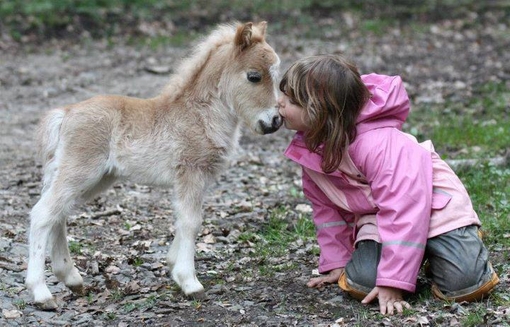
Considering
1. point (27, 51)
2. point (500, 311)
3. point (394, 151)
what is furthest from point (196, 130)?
point (27, 51)

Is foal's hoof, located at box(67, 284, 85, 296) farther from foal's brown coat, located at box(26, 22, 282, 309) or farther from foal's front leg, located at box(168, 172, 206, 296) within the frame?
foal's front leg, located at box(168, 172, 206, 296)

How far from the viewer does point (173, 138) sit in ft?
17.3

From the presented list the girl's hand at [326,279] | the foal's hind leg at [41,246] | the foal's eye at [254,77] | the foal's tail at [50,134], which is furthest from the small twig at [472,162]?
the foal's hind leg at [41,246]

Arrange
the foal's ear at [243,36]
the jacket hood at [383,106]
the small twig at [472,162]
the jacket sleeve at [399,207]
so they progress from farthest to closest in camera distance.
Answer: the small twig at [472,162]
the foal's ear at [243,36]
the jacket hood at [383,106]
the jacket sleeve at [399,207]

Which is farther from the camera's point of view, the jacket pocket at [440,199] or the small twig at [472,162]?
the small twig at [472,162]

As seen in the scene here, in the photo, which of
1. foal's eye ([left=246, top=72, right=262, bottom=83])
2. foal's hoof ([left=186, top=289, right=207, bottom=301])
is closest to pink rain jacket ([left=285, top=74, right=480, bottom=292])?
foal's eye ([left=246, top=72, right=262, bottom=83])

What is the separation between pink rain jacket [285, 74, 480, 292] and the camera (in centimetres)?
475

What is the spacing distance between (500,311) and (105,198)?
4144 millimetres

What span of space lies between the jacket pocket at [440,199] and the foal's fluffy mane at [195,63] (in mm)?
1707

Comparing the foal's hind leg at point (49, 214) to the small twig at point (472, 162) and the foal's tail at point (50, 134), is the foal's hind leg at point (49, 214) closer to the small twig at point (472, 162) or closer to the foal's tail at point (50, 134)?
the foal's tail at point (50, 134)

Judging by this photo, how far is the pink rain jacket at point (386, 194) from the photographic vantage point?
15.6 feet

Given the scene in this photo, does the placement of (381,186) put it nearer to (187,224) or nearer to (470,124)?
(187,224)

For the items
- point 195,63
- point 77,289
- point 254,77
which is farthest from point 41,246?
point 254,77

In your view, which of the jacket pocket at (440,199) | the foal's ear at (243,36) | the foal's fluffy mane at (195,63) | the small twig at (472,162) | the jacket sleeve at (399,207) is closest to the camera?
the jacket sleeve at (399,207)
